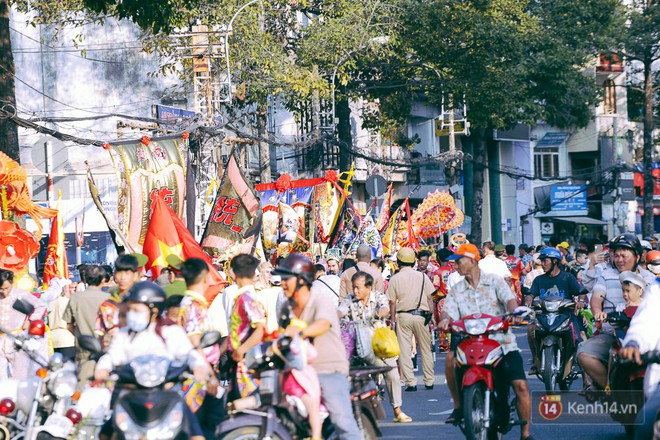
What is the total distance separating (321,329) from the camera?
8.00 m

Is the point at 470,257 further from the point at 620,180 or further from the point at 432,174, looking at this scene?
the point at 620,180

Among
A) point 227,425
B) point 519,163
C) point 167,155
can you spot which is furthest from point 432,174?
point 227,425

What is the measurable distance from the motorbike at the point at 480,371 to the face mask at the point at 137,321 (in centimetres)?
290

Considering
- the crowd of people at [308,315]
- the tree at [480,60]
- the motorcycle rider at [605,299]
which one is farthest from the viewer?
the tree at [480,60]

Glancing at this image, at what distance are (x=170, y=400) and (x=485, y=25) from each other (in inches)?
1141

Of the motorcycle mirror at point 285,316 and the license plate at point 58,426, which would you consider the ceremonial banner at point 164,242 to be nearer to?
the license plate at point 58,426

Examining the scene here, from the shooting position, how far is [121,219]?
58.0 feet

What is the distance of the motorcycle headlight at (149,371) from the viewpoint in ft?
24.2

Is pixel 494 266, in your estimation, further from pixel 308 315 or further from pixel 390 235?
pixel 390 235

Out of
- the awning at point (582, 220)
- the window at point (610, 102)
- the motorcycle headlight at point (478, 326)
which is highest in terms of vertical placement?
the window at point (610, 102)

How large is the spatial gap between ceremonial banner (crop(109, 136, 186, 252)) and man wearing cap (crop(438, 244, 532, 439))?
7.97 meters

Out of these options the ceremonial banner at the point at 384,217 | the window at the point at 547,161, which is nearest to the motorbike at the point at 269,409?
the ceremonial banner at the point at 384,217

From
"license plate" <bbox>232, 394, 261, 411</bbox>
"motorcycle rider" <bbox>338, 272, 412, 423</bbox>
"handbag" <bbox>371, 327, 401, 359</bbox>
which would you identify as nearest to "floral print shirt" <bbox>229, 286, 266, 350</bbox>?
"license plate" <bbox>232, 394, 261, 411</bbox>

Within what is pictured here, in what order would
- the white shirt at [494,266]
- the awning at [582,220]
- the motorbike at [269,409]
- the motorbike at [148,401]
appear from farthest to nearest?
the awning at [582,220] < the white shirt at [494,266] < the motorbike at [269,409] < the motorbike at [148,401]
